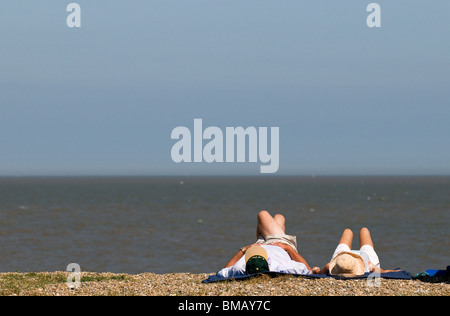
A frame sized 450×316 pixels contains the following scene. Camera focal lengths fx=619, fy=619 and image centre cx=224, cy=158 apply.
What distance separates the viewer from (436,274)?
11.5 metres

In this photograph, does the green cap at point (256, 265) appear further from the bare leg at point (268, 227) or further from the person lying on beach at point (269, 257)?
the bare leg at point (268, 227)

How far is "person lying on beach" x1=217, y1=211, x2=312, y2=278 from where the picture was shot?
34.1ft

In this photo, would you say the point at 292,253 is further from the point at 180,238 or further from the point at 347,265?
the point at 180,238

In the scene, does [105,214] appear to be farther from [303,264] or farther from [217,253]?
[303,264]

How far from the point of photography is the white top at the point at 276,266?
10.6 meters

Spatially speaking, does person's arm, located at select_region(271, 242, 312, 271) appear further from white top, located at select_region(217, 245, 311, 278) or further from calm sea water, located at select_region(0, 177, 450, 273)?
calm sea water, located at select_region(0, 177, 450, 273)

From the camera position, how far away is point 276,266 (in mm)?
10602

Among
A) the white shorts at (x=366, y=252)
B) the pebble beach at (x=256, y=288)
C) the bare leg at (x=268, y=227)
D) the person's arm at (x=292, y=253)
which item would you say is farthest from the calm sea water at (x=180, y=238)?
the pebble beach at (x=256, y=288)

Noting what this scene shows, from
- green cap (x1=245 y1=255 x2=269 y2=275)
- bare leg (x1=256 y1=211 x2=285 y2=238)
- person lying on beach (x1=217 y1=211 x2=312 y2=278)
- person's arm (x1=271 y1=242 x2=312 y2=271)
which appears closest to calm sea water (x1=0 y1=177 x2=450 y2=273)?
bare leg (x1=256 y1=211 x2=285 y2=238)

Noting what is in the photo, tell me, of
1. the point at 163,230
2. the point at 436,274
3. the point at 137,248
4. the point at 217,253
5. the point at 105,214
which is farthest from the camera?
the point at 105,214

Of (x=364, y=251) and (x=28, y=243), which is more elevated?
(x=364, y=251)

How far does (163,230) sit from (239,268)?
2606cm

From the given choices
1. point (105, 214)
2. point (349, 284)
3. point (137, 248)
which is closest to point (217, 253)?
point (137, 248)
